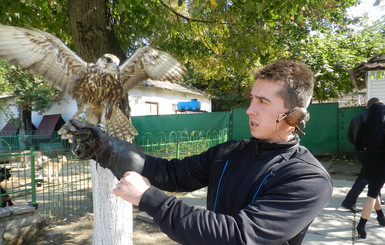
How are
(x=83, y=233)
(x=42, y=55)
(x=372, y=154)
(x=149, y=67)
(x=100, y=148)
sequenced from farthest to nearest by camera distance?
(x=83, y=233) → (x=372, y=154) → (x=149, y=67) → (x=42, y=55) → (x=100, y=148)

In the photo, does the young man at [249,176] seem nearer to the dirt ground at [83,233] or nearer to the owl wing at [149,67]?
the owl wing at [149,67]

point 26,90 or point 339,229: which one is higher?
point 26,90

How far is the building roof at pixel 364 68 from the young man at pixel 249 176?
7160mm

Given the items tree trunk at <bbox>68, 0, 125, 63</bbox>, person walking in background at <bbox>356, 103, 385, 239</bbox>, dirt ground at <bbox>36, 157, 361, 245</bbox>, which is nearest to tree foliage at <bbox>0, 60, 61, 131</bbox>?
dirt ground at <bbox>36, 157, 361, 245</bbox>

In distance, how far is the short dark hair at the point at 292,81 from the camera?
1.33m

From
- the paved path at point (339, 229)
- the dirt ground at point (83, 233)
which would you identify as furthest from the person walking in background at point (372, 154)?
the dirt ground at point (83, 233)

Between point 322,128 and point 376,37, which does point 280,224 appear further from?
point 376,37

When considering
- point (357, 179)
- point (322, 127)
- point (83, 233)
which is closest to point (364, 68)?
point (322, 127)

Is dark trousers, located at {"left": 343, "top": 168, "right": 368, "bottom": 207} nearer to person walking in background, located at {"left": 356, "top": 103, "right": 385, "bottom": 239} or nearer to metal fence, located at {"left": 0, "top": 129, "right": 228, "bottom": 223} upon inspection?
person walking in background, located at {"left": 356, "top": 103, "right": 385, "bottom": 239}

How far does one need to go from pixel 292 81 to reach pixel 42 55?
2140mm

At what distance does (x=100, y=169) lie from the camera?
2961mm

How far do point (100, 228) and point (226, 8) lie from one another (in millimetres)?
A: 4196

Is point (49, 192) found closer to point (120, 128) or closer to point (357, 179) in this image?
point (120, 128)

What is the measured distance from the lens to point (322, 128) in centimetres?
996
